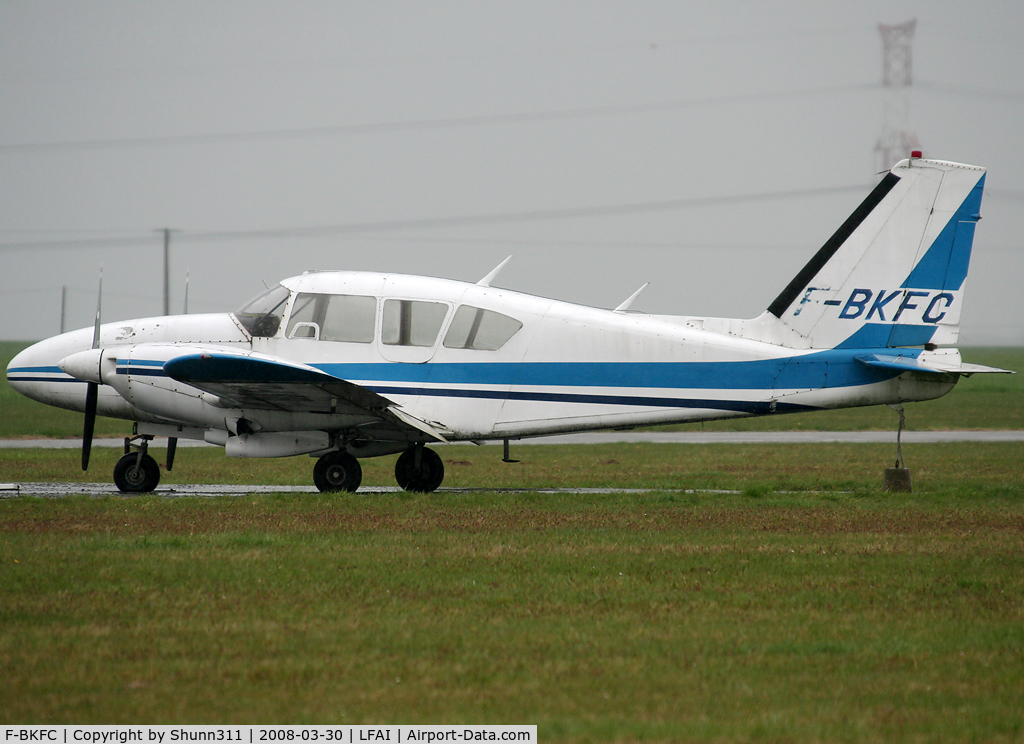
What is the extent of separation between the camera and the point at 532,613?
790 cm

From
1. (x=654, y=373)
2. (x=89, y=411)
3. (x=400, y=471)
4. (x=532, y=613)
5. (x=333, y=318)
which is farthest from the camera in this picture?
(x=400, y=471)

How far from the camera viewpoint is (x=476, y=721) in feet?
18.2

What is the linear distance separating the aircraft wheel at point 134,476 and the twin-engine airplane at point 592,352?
0.95 metres

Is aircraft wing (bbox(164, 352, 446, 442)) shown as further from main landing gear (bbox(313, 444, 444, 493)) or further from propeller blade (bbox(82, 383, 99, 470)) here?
propeller blade (bbox(82, 383, 99, 470))

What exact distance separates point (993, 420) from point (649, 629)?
35049 millimetres

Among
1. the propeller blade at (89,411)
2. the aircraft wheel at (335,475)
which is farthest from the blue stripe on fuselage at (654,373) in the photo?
the propeller blade at (89,411)

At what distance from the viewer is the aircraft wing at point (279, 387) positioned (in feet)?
45.0

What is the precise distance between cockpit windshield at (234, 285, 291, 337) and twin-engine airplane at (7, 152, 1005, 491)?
2.1 inches

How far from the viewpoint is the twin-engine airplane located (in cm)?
1498

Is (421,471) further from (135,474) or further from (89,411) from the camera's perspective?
(89,411)
